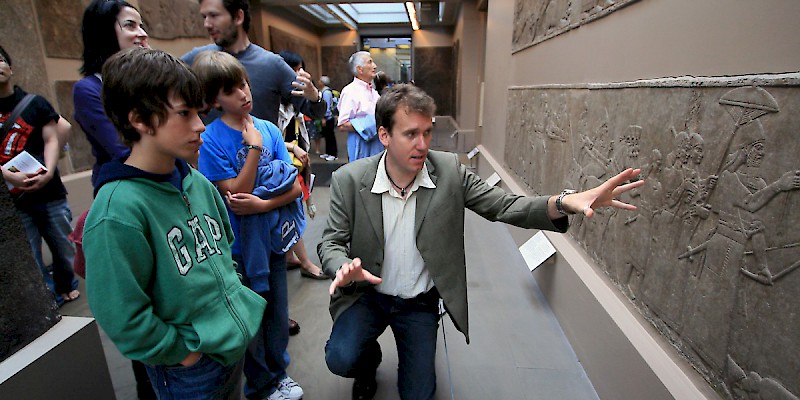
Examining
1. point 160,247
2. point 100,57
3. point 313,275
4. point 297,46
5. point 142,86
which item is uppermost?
point 297,46

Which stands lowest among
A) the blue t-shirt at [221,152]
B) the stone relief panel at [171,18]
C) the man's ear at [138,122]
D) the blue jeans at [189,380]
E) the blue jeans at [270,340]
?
the blue jeans at [270,340]

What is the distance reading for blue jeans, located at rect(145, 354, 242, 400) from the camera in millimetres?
1289

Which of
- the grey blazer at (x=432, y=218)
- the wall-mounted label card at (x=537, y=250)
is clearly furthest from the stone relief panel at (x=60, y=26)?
the wall-mounted label card at (x=537, y=250)

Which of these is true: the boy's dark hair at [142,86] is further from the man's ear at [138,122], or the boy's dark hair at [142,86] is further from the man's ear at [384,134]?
the man's ear at [384,134]

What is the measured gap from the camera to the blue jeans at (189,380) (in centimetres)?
129

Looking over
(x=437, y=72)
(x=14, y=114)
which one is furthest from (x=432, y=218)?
(x=437, y=72)

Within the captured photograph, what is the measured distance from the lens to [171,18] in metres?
6.68

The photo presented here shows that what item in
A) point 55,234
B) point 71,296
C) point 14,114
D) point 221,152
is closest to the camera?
point 221,152

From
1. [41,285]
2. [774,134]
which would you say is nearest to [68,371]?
[41,285]

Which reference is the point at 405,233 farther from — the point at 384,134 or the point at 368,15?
the point at 368,15

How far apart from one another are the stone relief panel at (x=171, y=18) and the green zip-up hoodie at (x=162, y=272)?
6.15 metres

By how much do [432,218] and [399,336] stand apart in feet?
2.10

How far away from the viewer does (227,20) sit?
2232 mm

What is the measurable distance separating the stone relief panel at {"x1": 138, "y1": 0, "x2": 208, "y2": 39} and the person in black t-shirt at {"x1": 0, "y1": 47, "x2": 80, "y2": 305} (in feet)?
13.2
